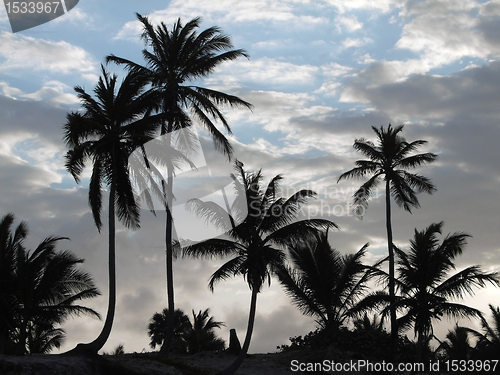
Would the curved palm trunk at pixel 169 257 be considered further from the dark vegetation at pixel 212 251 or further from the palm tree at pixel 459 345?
the palm tree at pixel 459 345

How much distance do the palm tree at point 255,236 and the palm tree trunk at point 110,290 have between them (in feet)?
11.7

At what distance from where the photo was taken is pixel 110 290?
742 inches

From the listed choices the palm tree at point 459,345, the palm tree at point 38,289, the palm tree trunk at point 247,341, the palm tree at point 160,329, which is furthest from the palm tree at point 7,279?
the palm tree at point 459,345

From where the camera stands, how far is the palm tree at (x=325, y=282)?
23.4 m

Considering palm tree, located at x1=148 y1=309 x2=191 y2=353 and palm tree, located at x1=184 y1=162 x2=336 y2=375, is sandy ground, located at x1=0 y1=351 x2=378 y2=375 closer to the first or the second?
palm tree, located at x1=184 y1=162 x2=336 y2=375

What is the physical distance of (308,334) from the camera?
25766 millimetres

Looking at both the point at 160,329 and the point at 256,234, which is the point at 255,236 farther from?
the point at 160,329

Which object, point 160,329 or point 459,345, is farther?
point 160,329

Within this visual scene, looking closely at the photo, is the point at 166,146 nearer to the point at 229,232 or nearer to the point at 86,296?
the point at 229,232

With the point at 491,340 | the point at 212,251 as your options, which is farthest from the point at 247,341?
the point at 491,340

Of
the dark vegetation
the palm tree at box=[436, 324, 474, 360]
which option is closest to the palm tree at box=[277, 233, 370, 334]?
the dark vegetation

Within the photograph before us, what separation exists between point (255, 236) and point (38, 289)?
30.8 feet

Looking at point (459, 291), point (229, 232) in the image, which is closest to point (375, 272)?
point (459, 291)

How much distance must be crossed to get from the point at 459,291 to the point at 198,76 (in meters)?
14.8
